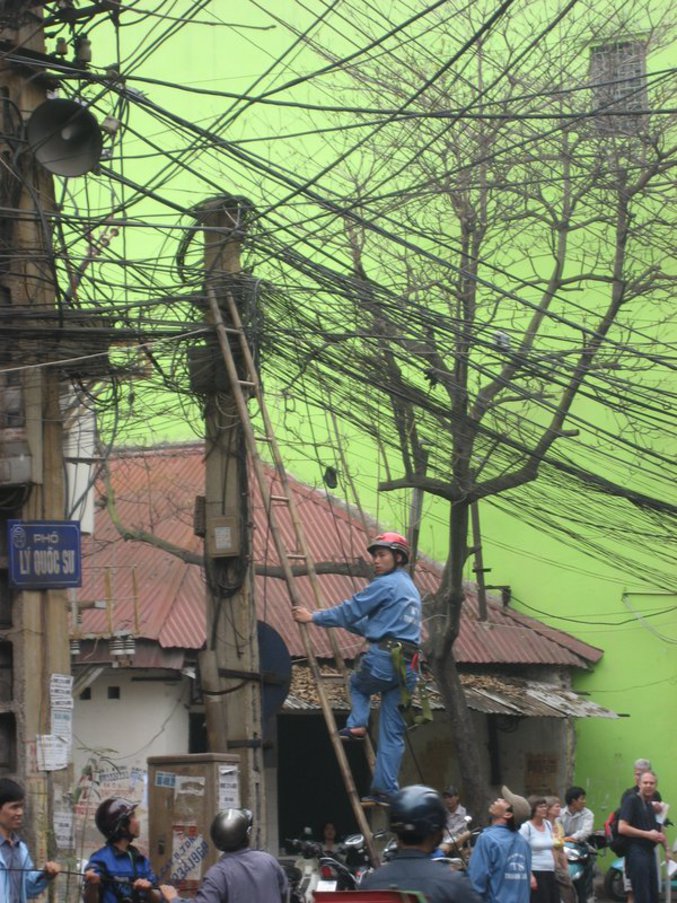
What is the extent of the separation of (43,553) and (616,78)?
13222mm

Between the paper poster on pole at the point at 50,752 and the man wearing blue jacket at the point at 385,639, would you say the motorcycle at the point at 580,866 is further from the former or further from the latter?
the paper poster on pole at the point at 50,752

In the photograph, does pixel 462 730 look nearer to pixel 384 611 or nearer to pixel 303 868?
pixel 303 868

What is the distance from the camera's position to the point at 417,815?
5.62 metres

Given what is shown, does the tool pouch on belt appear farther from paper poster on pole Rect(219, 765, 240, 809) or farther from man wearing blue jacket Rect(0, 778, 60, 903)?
man wearing blue jacket Rect(0, 778, 60, 903)

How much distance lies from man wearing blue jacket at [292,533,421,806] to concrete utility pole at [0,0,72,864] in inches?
69.9

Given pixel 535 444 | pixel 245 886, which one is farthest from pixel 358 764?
pixel 245 886

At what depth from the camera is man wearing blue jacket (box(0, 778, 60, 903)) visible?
7.86 meters

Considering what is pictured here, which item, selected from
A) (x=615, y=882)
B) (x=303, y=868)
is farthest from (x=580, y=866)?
(x=303, y=868)

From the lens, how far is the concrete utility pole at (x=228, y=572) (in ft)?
34.4

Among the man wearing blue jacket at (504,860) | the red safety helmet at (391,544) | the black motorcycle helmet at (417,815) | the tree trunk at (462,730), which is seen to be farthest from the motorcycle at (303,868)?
the black motorcycle helmet at (417,815)

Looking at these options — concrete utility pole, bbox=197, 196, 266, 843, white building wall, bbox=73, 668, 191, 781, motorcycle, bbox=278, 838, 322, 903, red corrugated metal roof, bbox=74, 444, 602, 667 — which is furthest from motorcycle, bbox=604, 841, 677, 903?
concrete utility pole, bbox=197, 196, 266, 843

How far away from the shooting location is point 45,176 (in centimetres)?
1075

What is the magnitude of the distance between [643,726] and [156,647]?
7.41m

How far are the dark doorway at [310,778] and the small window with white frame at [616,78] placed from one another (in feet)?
28.2
